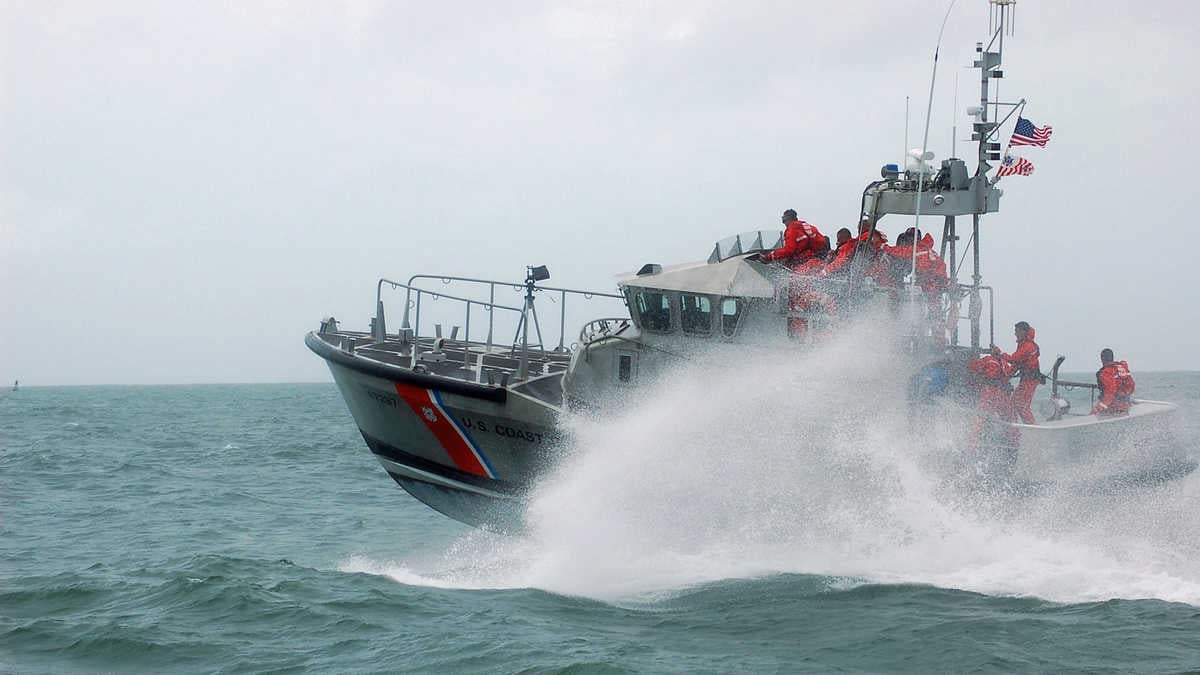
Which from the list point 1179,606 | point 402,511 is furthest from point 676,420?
point 402,511

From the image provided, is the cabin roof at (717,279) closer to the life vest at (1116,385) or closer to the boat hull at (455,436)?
the boat hull at (455,436)

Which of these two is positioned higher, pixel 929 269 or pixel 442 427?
pixel 929 269

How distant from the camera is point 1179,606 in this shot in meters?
8.52

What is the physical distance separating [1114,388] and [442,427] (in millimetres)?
6625

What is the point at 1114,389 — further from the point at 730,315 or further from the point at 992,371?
the point at 730,315

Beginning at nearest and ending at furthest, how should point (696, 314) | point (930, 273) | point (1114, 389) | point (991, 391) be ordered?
point (991, 391) → point (930, 273) → point (696, 314) → point (1114, 389)

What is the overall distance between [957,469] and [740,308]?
2.44 meters

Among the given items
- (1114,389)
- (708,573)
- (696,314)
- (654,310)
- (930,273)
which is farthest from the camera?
(1114,389)

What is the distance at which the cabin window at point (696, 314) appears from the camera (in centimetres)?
1029

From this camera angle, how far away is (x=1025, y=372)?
1013 cm

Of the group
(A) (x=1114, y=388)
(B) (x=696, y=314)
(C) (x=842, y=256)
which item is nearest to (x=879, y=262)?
(C) (x=842, y=256)

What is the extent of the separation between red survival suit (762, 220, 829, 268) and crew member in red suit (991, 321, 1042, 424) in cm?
201

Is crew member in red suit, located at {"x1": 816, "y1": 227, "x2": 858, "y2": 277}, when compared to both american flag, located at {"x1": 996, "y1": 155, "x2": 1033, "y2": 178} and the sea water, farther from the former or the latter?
american flag, located at {"x1": 996, "y1": 155, "x2": 1033, "y2": 178}

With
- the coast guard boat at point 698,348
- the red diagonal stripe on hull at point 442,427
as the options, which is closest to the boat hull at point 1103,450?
the coast guard boat at point 698,348
